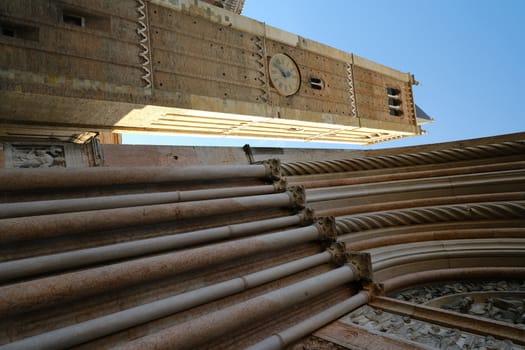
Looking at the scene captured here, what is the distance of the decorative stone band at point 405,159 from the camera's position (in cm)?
584

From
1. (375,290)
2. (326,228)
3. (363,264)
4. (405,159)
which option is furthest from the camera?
(405,159)

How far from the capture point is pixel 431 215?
18.8 feet

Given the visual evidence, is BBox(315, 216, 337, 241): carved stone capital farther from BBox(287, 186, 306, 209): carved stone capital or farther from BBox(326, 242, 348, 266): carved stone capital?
BBox(287, 186, 306, 209): carved stone capital

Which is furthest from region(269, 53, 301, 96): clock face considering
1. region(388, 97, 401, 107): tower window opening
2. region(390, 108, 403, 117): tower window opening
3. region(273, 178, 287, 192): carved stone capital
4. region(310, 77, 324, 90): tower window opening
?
region(273, 178, 287, 192): carved stone capital

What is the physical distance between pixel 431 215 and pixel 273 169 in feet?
8.59

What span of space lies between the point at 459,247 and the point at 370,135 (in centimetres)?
1504

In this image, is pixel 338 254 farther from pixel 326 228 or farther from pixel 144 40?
pixel 144 40

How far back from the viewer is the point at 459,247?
5434 millimetres

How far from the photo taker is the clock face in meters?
13.2

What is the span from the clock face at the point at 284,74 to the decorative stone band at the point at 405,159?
7.39 metres

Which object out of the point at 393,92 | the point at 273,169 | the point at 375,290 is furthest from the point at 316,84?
the point at 375,290

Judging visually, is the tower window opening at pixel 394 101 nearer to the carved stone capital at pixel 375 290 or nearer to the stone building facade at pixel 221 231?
the stone building facade at pixel 221 231

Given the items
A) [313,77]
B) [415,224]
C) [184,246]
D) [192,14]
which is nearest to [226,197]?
[184,246]

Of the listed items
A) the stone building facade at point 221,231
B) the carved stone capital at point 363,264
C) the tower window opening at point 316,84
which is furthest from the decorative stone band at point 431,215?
the tower window opening at point 316,84
